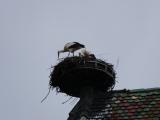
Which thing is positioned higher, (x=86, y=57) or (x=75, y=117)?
(x=86, y=57)

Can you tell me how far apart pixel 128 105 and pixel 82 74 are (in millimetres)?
1779

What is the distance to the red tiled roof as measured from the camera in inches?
591

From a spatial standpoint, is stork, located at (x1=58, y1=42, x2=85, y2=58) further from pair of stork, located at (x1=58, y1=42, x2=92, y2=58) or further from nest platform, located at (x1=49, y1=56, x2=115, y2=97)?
nest platform, located at (x1=49, y1=56, x2=115, y2=97)

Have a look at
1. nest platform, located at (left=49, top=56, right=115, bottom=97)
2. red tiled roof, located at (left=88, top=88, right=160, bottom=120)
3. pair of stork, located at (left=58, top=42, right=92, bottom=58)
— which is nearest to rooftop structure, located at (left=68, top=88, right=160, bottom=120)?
red tiled roof, located at (left=88, top=88, right=160, bottom=120)

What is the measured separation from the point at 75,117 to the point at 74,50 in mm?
3099

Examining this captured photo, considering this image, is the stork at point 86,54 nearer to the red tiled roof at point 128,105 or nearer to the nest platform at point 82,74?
the nest platform at point 82,74

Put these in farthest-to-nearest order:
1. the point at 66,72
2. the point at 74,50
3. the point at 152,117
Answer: the point at 74,50 < the point at 66,72 < the point at 152,117

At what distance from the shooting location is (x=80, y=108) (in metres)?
15.8

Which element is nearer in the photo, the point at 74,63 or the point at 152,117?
the point at 152,117

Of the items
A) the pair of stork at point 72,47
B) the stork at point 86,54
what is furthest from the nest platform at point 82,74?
the pair of stork at point 72,47

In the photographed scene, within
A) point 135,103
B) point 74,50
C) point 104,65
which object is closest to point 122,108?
point 135,103

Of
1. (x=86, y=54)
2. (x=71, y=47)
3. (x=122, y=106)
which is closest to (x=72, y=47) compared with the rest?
(x=71, y=47)

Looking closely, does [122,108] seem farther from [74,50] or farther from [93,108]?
[74,50]

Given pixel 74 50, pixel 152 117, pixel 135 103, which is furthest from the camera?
pixel 74 50
